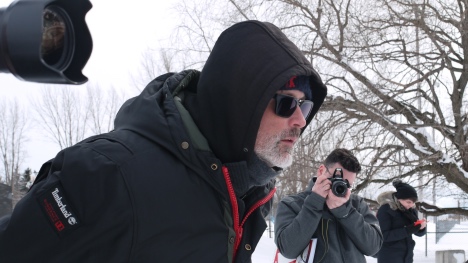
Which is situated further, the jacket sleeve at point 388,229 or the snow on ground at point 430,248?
the snow on ground at point 430,248

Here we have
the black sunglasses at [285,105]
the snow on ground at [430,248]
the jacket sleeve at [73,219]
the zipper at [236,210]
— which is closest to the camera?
the jacket sleeve at [73,219]

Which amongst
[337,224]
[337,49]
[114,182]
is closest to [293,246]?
[337,224]

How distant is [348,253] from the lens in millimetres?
3363

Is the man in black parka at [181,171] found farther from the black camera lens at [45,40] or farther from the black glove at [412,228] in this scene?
the black glove at [412,228]

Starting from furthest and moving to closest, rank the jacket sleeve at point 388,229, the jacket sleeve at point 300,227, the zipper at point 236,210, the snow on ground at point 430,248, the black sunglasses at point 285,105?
the snow on ground at point 430,248 → the jacket sleeve at point 388,229 → the jacket sleeve at point 300,227 → the black sunglasses at point 285,105 → the zipper at point 236,210

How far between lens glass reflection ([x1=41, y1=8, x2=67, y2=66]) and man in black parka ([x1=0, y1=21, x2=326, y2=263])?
1.07ft

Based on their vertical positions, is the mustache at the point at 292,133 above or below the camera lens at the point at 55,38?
above

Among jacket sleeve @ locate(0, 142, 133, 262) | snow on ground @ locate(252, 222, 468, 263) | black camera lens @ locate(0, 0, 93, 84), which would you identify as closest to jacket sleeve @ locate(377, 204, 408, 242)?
jacket sleeve @ locate(0, 142, 133, 262)

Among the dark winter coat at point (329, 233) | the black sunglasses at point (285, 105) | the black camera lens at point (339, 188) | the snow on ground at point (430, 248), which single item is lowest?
the dark winter coat at point (329, 233)

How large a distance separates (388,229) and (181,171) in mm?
4221

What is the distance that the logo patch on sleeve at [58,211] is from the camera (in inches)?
45.8

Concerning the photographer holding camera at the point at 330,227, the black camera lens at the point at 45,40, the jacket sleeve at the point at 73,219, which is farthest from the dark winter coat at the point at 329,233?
the black camera lens at the point at 45,40

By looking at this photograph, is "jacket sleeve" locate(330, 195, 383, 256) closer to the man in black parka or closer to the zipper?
the man in black parka

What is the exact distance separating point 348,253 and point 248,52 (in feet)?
7.24
